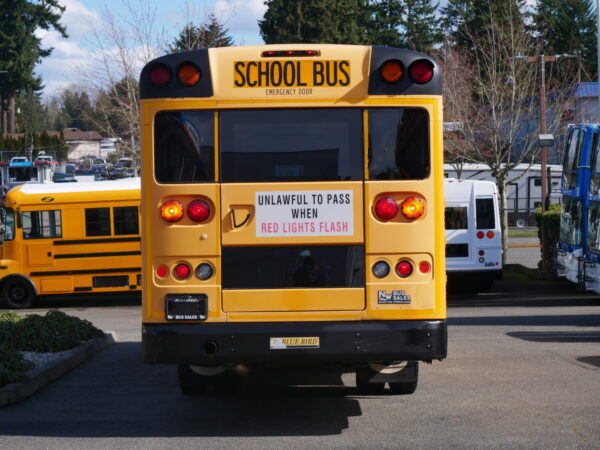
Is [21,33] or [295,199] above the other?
[21,33]

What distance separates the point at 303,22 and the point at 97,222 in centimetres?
4163

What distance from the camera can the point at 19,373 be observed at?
35.0 feet

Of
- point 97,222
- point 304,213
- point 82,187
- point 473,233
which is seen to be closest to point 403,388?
point 304,213

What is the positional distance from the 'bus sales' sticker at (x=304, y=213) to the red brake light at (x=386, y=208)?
208 millimetres

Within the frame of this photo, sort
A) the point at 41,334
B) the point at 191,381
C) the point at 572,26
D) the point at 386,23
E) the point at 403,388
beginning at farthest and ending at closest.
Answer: the point at 572,26 → the point at 386,23 → the point at 41,334 → the point at 403,388 → the point at 191,381

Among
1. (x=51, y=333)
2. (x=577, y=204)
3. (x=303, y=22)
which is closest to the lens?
(x=51, y=333)

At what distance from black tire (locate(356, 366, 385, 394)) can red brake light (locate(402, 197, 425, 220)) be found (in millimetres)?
1698

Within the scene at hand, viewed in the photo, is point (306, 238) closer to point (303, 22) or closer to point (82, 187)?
point (82, 187)

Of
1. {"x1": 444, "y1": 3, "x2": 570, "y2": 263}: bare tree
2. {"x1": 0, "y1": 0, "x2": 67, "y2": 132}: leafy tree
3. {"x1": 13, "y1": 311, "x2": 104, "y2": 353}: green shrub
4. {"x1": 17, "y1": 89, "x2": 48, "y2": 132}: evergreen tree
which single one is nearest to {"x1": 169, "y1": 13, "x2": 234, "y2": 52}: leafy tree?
{"x1": 444, "y1": 3, "x2": 570, "y2": 263}: bare tree

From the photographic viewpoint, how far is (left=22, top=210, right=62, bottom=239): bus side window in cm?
2434

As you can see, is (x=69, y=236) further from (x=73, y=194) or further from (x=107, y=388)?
(x=107, y=388)

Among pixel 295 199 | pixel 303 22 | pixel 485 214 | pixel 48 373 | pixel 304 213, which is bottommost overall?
pixel 48 373

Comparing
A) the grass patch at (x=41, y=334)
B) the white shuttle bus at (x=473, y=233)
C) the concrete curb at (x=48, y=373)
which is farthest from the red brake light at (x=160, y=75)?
the white shuttle bus at (x=473, y=233)

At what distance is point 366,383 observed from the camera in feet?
33.6
